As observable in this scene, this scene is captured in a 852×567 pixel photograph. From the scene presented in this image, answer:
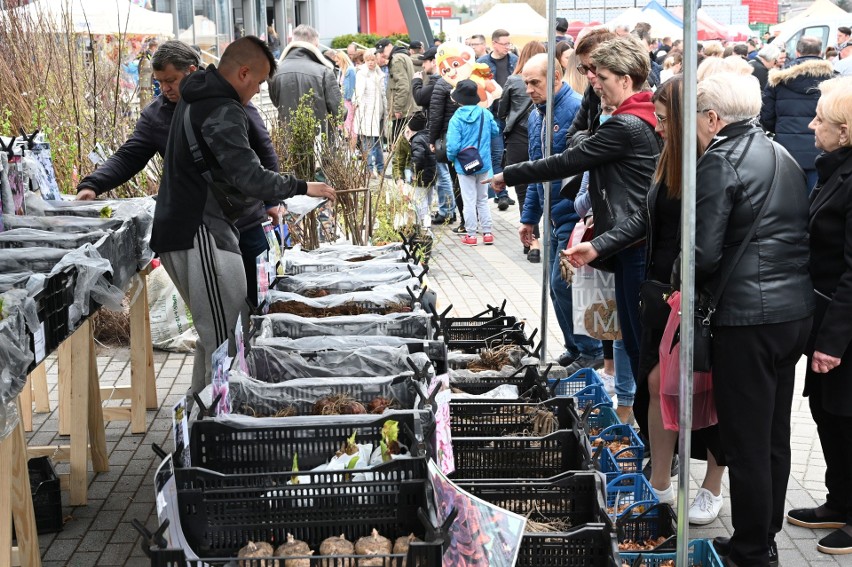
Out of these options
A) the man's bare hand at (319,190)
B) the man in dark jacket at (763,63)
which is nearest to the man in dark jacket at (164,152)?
the man's bare hand at (319,190)

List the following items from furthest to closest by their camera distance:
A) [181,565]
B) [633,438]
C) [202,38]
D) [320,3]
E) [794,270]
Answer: [320,3] < [202,38] < [633,438] < [794,270] < [181,565]

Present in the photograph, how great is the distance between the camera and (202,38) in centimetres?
1666

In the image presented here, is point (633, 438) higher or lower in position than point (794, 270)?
lower

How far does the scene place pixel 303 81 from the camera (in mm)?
8562

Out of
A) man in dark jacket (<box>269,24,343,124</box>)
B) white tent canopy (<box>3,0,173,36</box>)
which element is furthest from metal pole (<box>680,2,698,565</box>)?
white tent canopy (<box>3,0,173,36</box>)

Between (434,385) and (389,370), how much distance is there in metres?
0.44

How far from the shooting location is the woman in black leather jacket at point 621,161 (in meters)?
4.43

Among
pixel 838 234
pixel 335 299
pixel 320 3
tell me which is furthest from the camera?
pixel 320 3

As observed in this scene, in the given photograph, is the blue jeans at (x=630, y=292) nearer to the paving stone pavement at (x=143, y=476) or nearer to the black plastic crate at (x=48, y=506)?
the paving stone pavement at (x=143, y=476)

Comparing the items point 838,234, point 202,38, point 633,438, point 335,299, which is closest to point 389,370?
point 335,299

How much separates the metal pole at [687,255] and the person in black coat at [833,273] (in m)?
0.76

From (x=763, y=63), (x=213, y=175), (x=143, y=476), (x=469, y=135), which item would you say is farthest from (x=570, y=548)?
(x=763, y=63)

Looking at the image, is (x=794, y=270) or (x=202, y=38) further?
(x=202, y=38)

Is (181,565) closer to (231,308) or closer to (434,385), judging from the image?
(434,385)
